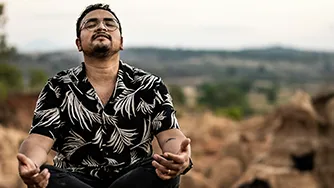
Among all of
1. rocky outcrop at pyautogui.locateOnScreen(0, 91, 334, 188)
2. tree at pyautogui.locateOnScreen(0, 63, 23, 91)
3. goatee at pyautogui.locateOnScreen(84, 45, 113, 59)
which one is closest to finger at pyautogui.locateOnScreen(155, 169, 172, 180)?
goatee at pyautogui.locateOnScreen(84, 45, 113, 59)

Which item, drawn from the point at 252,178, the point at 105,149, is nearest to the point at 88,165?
the point at 105,149

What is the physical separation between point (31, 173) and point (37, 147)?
1.07ft

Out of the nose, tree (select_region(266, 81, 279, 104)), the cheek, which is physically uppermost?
the nose

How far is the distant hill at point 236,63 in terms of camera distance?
72438mm

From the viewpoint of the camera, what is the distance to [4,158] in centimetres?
1282

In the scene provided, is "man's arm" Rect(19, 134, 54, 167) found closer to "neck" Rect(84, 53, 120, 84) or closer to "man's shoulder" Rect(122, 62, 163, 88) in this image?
"neck" Rect(84, 53, 120, 84)

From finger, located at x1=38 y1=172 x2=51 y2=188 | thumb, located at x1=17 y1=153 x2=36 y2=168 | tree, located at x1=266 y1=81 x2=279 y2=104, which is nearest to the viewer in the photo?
thumb, located at x1=17 y1=153 x2=36 y2=168

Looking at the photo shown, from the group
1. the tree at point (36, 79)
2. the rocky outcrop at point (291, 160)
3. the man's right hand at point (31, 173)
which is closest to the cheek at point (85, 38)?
the man's right hand at point (31, 173)

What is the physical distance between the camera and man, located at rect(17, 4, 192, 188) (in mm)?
3209

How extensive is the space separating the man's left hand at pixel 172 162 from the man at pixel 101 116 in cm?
15

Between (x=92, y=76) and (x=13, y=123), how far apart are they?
743 inches

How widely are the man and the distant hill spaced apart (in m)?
58.4

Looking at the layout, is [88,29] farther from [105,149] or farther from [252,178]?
[252,178]

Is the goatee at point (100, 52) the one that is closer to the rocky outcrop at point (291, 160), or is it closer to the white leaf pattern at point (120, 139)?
the white leaf pattern at point (120, 139)
